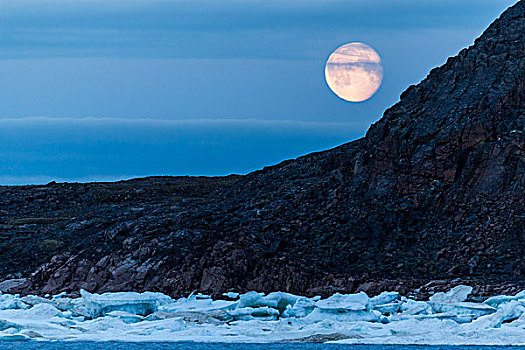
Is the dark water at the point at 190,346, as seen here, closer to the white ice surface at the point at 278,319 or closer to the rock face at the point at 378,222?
the white ice surface at the point at 278,319

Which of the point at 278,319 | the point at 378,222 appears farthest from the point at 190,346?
the point at 378,222

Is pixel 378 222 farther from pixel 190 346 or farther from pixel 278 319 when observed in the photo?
pixel 190 346

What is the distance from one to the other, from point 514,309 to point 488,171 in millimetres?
6116

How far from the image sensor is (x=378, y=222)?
25.9 m

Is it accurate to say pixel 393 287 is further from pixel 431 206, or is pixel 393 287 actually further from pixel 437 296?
pixel 431 206

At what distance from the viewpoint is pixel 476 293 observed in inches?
890

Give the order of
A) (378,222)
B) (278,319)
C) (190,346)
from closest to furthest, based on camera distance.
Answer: (190,346) → (278,319) → (378,222)

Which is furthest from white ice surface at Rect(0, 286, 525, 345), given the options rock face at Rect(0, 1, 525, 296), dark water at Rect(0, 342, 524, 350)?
rock face at Rect(0, 1, 525, 296)

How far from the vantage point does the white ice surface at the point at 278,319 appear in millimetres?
20219

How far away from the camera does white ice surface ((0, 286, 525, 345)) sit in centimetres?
2022

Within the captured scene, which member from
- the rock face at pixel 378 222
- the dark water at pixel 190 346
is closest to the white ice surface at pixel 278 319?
the dark water at pixel 190 346

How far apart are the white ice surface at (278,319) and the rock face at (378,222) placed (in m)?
1.57

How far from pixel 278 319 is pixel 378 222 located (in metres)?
5.47

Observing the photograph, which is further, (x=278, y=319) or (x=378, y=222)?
(x=378, y=222)
